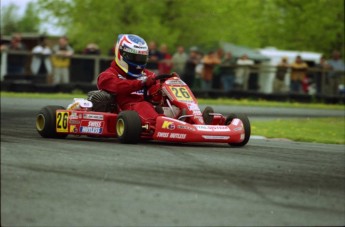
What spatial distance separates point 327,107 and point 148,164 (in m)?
18.1

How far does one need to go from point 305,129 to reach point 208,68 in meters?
9.66

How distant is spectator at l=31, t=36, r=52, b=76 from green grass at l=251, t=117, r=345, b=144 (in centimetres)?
801

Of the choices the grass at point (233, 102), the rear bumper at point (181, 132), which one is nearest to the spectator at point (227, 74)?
the grass at point (233, 102)

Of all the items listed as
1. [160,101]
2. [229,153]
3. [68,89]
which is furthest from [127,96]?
[68,89]

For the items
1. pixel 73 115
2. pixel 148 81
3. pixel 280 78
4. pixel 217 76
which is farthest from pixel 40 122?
pixel 280 78

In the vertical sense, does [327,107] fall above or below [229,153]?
below

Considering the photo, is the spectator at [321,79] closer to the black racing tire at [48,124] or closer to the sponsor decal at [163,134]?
the black racing tire at [48,124]

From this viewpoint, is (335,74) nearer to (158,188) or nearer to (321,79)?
(321,79)

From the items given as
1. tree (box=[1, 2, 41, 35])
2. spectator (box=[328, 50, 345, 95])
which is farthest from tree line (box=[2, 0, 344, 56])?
tree (box=[1, 2, 41, 35])

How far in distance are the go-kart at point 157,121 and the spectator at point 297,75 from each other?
16082 millimetres

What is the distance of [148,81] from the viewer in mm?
11211

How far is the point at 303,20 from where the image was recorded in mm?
38531

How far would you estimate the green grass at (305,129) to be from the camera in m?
14.6

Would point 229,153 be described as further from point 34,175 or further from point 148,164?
point 34,175
